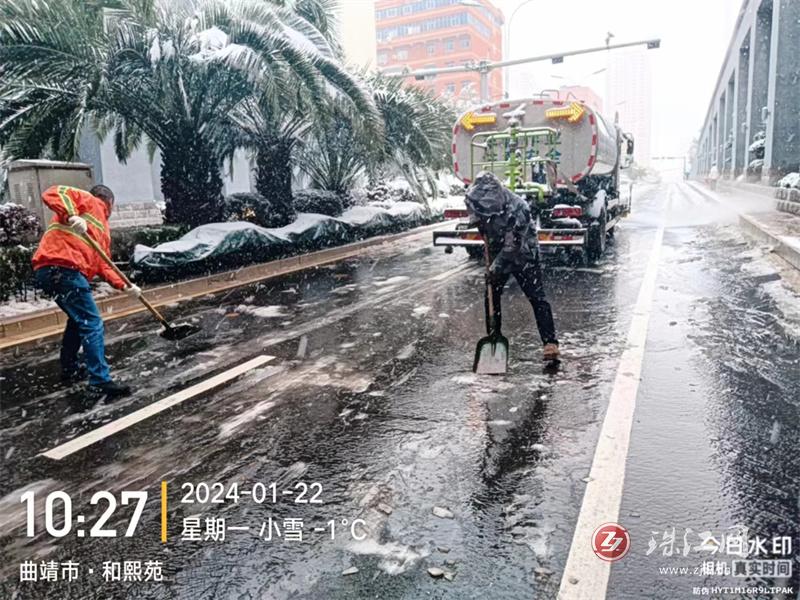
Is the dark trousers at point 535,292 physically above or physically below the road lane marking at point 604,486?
above

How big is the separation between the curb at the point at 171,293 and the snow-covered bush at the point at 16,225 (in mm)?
1442

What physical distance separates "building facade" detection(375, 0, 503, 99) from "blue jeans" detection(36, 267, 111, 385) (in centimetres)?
9009

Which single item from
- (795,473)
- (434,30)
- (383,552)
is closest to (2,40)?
(383,552)

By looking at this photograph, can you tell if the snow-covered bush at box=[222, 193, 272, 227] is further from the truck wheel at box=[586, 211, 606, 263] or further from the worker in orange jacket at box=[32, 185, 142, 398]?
the worker in orange jacket at box=[32, 185, 142, 398]

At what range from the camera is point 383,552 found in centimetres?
264

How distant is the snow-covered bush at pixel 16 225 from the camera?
8258 mm

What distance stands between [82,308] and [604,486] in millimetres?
3991

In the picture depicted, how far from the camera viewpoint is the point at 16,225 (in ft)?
27.4

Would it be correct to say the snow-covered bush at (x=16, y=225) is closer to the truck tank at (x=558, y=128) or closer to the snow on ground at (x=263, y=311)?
the snow on ground at (x=263, y=311)

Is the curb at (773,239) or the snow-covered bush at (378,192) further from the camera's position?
the snow-covered bush at (378,192)

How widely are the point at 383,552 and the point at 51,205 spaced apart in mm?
3649

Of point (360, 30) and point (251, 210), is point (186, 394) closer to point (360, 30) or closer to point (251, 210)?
point (251, 210)

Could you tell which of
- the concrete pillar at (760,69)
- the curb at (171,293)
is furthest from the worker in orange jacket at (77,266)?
the concrete pillar at (760,69)

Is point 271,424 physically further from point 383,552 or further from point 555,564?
point 555,564
